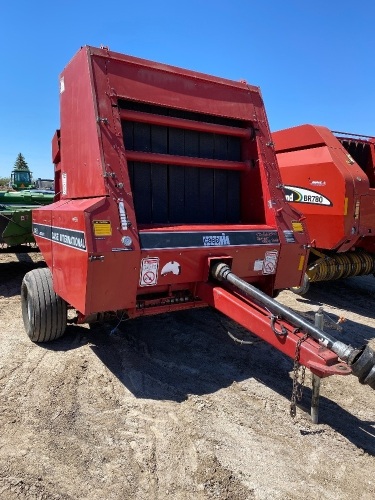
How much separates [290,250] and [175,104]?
1.63 metres

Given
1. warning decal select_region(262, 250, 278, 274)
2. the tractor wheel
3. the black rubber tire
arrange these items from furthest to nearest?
the tractor wheel
the black rubber tire
warning decal select_region(262, 250, 278, 274)

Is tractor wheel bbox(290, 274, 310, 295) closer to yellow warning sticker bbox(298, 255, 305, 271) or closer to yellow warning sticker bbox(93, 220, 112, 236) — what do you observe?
yellow warning sticker bbox(298, 255, 305, 271)

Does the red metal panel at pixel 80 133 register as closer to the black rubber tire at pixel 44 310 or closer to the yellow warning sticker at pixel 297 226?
the black rubber tire at pixel 44 310

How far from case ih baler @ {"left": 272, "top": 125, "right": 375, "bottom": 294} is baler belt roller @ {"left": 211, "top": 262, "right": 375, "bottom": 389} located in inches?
108

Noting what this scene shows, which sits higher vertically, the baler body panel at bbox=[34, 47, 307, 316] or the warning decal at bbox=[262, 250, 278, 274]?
the baler body panel at bbox=[34, 47, 307, 316]

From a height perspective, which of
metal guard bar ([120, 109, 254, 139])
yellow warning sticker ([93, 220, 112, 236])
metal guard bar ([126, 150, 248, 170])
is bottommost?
yellow warning sticker ([93, 220, 112, 236])

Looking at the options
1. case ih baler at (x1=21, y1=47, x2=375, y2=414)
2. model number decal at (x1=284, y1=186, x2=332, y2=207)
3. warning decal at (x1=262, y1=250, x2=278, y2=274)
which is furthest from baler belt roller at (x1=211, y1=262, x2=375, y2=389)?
model number decal at (x1=284, y1=186, x2=332, y2=207)

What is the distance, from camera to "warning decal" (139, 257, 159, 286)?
2.99 metres

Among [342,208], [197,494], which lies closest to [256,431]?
[197,494]

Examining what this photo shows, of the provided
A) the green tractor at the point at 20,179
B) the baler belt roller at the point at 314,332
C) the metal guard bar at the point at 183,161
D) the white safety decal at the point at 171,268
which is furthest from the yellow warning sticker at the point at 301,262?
the green tractor at the point at 20,179

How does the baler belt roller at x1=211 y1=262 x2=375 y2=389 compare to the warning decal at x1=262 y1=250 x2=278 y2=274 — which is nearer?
the baler belt roller at x1=211 y1=262 x2=375 y2=389

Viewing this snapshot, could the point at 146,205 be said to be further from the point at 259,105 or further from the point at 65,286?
the point at 259,105

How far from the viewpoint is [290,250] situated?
3648mm

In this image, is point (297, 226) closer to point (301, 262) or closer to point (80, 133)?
point (301, 262)
